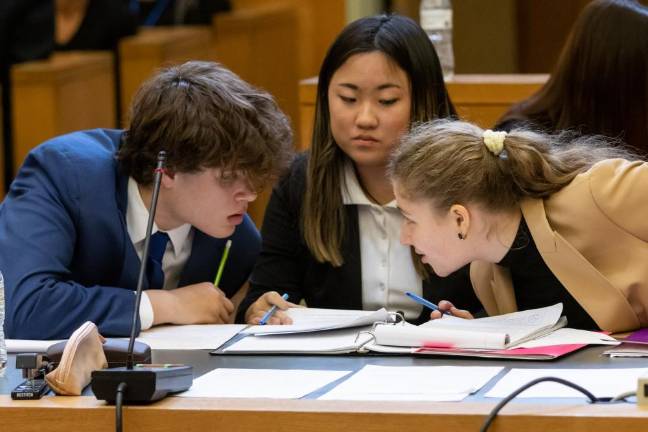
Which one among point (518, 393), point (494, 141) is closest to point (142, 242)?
point (494, 141)

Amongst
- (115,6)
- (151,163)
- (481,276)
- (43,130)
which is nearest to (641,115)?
(481,276)

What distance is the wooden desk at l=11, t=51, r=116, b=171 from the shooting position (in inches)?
198

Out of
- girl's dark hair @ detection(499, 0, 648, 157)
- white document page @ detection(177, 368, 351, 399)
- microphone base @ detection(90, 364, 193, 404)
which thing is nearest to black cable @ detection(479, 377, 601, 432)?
white document page @ detection(177, 368, 351, 399)

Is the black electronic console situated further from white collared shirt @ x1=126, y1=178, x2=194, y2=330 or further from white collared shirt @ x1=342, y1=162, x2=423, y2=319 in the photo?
white collared shirt @ x1=342, y1=162, x2=423, y2=319

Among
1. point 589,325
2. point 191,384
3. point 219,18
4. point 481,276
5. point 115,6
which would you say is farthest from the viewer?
point 219,18

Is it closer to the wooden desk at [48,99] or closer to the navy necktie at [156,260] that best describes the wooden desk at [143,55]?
the wooden desk at [48,99]

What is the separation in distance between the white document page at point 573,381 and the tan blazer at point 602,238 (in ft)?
1.32

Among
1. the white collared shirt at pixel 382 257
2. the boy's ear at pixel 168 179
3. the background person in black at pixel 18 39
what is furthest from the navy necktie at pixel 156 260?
the background person in black at pixel 18 39

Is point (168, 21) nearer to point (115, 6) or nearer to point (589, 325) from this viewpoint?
point (115, 6)

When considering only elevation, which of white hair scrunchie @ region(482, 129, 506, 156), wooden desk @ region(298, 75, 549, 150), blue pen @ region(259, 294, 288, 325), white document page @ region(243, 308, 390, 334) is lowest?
blue pen @ region(259, 294, 288, 325)

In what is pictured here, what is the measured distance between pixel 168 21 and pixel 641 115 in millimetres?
3977

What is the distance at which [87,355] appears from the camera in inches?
72.2

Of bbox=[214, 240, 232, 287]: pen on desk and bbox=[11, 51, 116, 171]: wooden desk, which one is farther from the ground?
bbox=[11, 51, 116, 171]: wooden desk

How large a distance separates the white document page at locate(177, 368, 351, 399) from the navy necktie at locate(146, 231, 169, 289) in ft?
2.54
